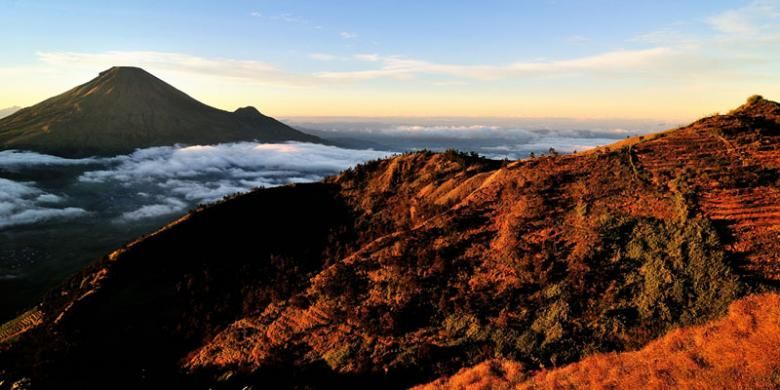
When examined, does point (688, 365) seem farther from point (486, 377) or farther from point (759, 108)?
point (759, 108)

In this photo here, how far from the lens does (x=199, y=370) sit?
63.5 feet

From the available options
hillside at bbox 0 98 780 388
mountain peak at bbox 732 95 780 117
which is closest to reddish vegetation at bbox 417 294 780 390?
hillside at bbox 0 98 780 388

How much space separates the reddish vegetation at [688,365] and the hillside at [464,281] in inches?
22.6

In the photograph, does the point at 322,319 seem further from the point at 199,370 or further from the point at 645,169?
the point at 645,169

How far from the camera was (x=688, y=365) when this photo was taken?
12180mm

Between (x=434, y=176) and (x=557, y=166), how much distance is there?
9592mm

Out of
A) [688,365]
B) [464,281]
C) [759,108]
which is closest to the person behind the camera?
[688,365]

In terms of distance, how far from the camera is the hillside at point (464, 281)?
51.0ft

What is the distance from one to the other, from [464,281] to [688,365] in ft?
28.5

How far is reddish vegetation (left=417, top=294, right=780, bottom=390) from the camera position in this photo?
1140cm

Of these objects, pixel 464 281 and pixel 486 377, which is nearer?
pixel 486 377

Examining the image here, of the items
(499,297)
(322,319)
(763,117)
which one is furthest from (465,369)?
(763,117)

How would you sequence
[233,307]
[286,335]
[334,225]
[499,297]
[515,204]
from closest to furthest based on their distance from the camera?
[499,297] < [286,335] < [515,204] < [233,307] < [334,225]

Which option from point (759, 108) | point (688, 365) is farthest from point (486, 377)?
point (759, 108)
